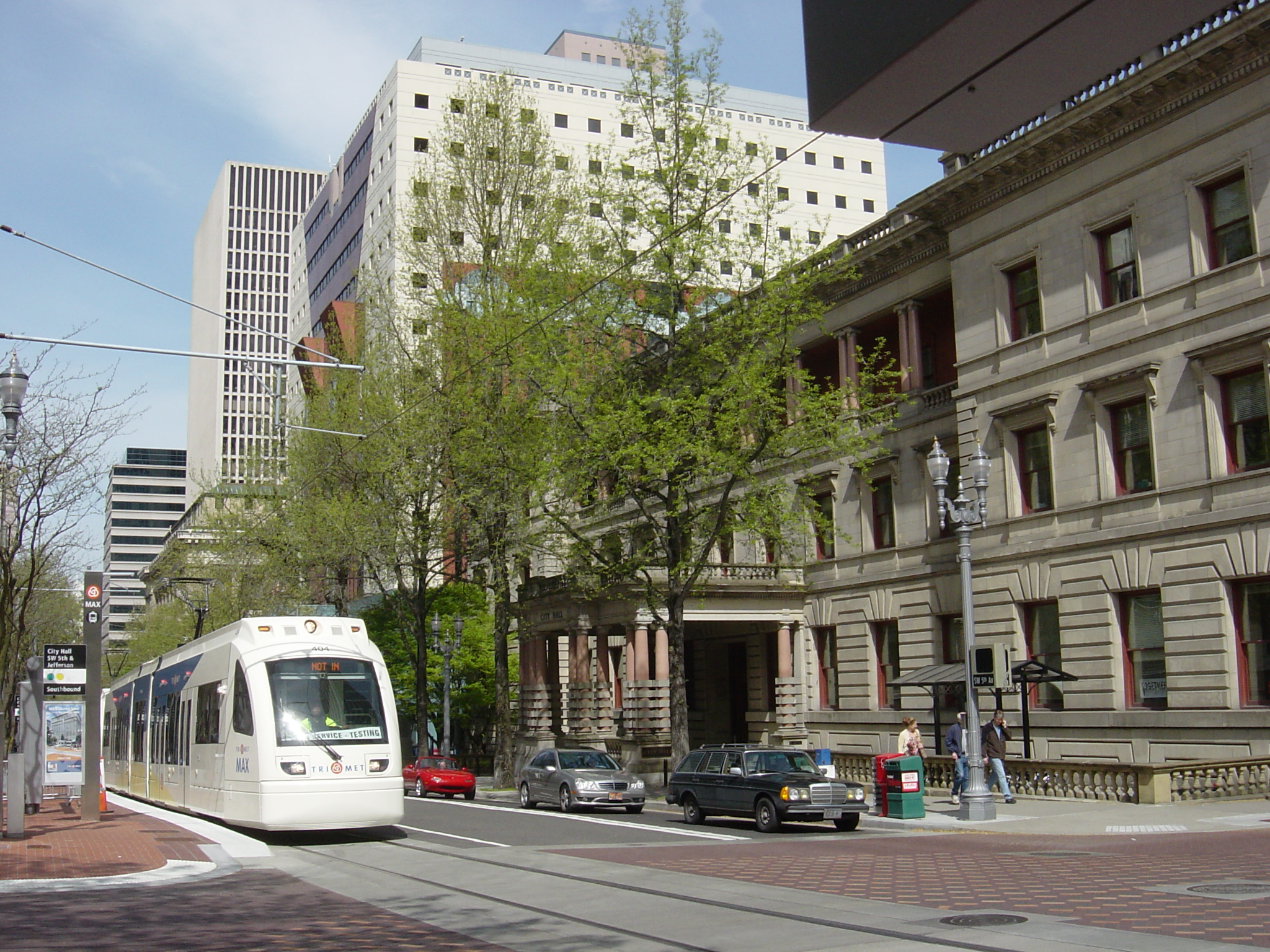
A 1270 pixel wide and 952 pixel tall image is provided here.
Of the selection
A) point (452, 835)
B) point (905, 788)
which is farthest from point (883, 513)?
A: point (452, 835)

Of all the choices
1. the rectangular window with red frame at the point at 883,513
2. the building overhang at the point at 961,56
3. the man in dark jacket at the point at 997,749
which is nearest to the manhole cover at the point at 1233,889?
the building overhang at the point at 961,56

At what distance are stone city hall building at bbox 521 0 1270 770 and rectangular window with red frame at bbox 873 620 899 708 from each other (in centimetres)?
11

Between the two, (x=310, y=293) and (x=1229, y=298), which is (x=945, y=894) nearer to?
(x=1229, y=298)

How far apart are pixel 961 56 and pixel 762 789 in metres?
20.4

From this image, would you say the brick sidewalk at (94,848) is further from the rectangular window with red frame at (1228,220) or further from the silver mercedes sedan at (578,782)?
the rectangular window with red frame at (1228,220)

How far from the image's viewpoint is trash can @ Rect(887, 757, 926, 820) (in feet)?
79.4

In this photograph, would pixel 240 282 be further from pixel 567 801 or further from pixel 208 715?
pixel 208 715

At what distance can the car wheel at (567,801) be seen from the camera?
28.1 metres

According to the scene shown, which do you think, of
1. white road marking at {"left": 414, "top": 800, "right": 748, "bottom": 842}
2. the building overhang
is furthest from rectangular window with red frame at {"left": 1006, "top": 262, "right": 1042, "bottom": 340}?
the building overhang

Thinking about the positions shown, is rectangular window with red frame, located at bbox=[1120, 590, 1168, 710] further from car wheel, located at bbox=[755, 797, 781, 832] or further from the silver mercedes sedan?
the silver mercedes sedan

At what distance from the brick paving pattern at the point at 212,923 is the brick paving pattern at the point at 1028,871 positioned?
A: 4772 millimetres

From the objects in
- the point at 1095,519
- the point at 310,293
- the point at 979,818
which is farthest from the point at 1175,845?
the point at 310,293

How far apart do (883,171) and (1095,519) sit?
71.0m

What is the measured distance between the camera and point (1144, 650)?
97.1 feet
